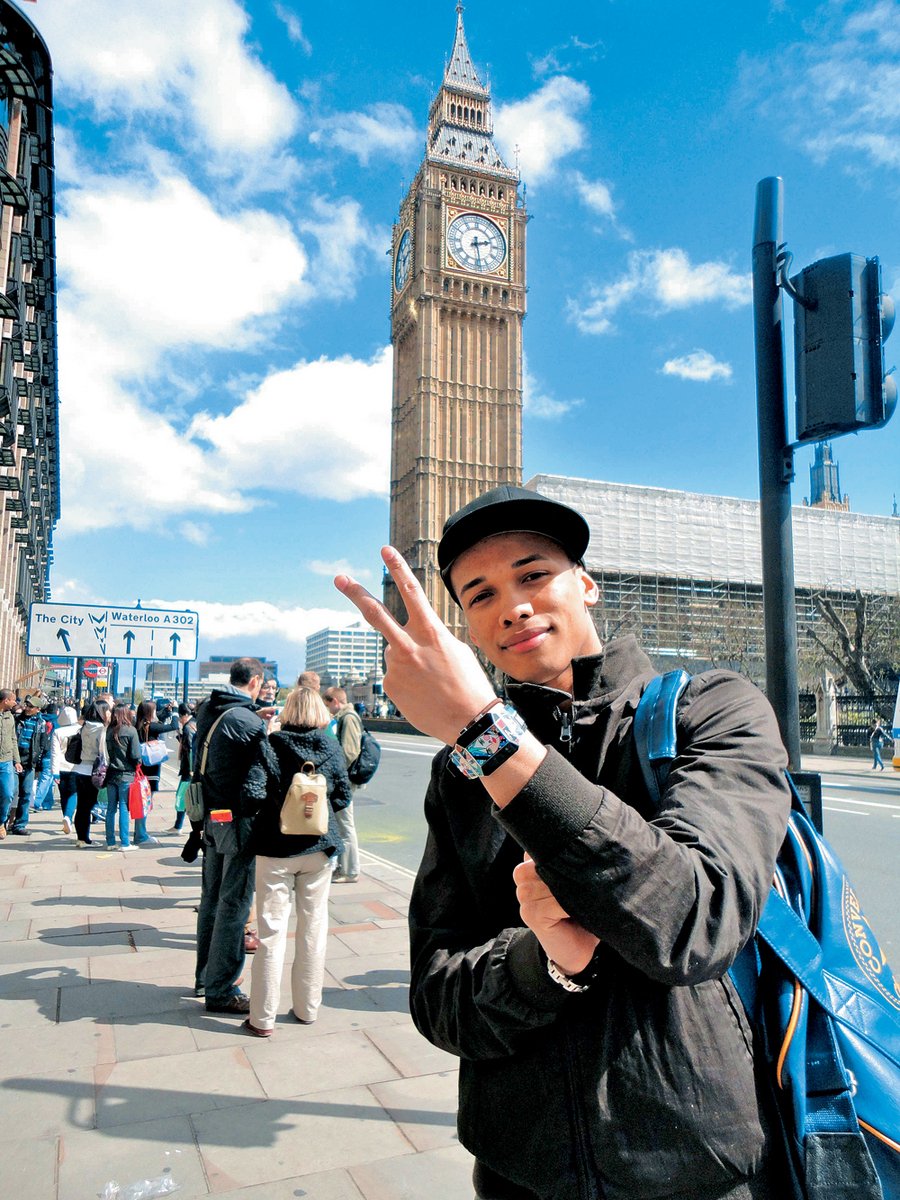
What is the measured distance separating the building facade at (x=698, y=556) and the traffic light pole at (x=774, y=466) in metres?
54.4

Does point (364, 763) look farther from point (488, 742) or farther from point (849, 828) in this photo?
point (849, 828)

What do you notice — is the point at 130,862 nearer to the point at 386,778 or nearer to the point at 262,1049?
the point at 262,1049

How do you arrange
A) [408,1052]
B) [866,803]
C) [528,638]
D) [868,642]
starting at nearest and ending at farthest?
[528,638] → [408,1052] → [866,803] → [868,642]

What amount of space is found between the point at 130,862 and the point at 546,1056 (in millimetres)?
9030

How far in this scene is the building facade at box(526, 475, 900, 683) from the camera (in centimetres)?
6094

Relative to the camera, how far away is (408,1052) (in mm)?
4129

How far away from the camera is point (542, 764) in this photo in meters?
0.93

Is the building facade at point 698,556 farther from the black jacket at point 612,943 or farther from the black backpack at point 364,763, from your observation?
the black jacket at point 612,943

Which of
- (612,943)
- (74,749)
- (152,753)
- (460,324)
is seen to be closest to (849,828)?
(152,753)

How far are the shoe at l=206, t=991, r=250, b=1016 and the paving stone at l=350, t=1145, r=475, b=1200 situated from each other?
1800mm

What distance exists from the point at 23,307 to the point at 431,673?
25527 mm

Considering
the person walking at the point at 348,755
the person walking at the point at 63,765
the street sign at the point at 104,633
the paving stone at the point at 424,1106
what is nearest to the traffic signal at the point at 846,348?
the paving stone at the point at 424,1106

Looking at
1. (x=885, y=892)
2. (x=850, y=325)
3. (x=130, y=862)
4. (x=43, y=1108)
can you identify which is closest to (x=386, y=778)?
(x=130, y=862)

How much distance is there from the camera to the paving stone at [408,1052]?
3938 mm
